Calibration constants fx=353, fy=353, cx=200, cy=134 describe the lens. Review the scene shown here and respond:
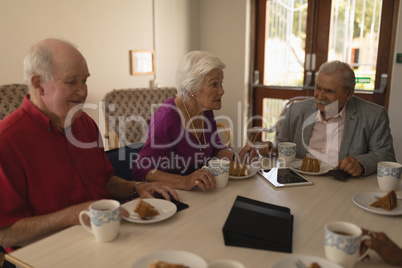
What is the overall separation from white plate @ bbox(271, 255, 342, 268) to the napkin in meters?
0.75

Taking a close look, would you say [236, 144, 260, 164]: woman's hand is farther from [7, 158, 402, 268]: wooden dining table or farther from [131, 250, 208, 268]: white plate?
[131, 250, 208, 268]: white plate

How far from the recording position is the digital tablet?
1.54m

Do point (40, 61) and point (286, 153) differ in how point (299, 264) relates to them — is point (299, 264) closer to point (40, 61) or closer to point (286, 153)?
point (286, 153)

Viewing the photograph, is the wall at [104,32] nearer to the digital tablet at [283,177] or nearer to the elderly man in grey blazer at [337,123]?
the elderly man in grey blazer at [337,123]

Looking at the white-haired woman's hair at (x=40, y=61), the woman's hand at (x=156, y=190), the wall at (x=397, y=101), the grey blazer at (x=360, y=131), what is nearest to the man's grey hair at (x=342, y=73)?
the grey blazer at (x=360, y=131)

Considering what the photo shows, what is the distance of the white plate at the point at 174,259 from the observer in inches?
35.9

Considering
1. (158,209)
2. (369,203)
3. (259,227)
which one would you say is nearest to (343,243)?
(259,227)

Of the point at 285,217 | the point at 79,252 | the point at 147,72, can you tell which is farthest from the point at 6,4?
the point at 285,217

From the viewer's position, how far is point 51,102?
1381 mm

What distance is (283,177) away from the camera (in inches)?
63.4

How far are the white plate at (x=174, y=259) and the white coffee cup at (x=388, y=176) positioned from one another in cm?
93

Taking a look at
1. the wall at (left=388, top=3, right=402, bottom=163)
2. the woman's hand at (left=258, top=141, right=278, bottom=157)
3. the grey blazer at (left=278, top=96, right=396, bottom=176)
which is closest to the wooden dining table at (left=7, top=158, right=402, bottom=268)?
the woman's hand at (left=258, top=141, right=278, bottom=157)

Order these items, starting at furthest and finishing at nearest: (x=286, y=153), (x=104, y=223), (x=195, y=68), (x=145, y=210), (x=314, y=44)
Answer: (x=314, y=44)
(x=195, y=68)
(x=286, y=153)
(x=145, y=210)
(x=104, y=223)

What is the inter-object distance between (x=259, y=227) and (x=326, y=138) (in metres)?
1.30
